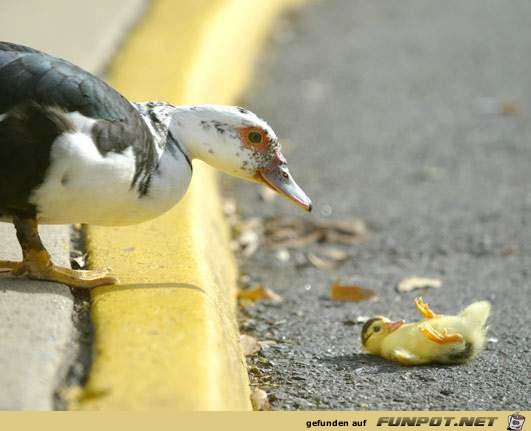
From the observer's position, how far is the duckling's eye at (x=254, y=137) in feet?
12.5

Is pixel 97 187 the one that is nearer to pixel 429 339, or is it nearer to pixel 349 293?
pixel 429 339

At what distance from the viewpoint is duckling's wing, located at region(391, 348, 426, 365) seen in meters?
3.70

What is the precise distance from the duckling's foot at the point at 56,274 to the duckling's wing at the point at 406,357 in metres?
0.91

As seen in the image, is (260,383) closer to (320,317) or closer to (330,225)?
(320,317)

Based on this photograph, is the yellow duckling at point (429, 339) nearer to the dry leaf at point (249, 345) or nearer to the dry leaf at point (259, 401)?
the dry leaf at point (249, 345)

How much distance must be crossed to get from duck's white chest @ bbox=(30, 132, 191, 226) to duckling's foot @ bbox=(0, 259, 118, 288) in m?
0.15

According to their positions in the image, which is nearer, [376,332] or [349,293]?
[376,332]

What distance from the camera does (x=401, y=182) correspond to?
6.07 m

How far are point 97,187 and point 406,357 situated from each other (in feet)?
3.62

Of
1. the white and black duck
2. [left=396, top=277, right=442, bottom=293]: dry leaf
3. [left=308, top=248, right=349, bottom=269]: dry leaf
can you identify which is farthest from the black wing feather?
[left=308, top=248, right=349, bottom=269]: dry leaf

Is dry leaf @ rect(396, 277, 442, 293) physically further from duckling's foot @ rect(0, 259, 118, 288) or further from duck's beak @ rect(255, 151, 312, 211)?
duckling's foot @ rect(0, 259, 118, 288)

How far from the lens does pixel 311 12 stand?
30.0 ft

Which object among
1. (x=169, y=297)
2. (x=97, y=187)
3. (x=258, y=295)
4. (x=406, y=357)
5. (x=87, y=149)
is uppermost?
(x=87, y=149)

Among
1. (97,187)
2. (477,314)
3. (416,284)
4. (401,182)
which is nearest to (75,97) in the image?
(97,187)
